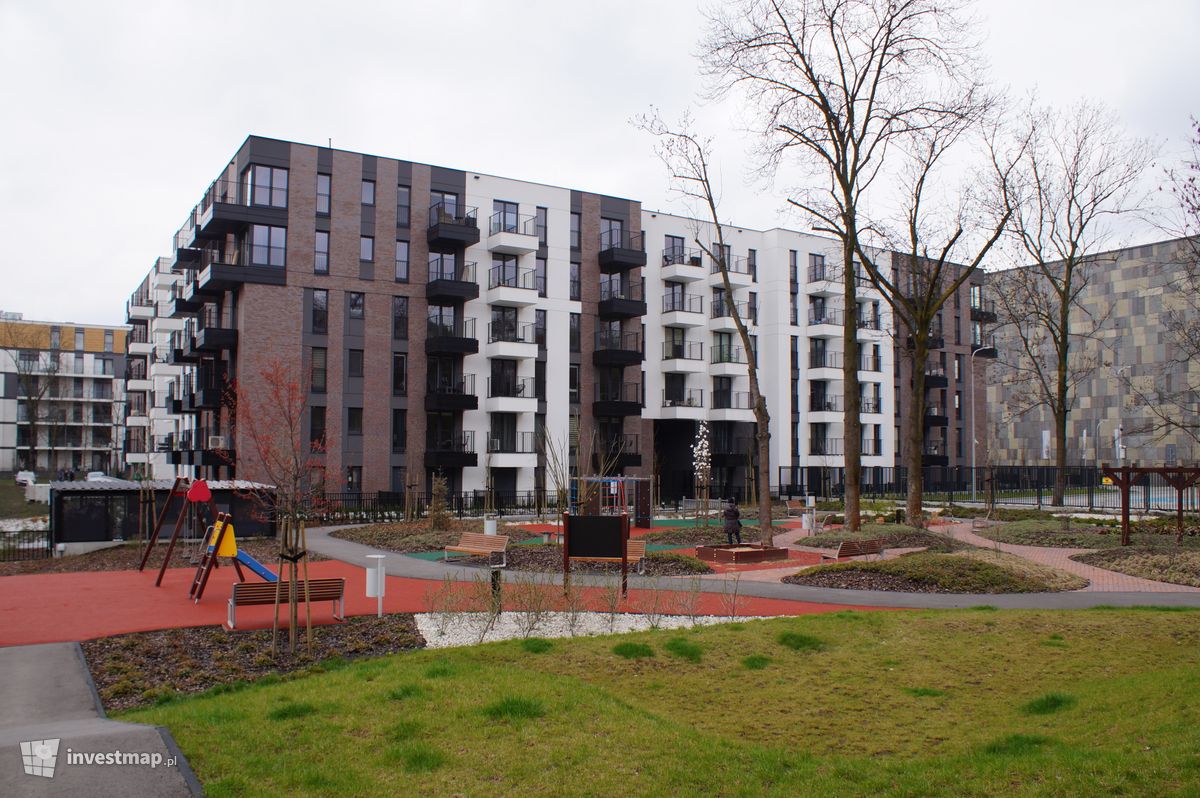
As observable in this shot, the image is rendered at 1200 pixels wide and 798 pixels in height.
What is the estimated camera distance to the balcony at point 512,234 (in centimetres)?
4691

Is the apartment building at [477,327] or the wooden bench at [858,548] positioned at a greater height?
the apartment building at [477,327]

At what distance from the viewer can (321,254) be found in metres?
43.3

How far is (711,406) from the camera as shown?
184ft

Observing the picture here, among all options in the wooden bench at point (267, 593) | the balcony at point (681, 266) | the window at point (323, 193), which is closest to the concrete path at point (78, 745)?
the wooden bench at point (267, 593)

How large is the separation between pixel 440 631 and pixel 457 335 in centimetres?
3592

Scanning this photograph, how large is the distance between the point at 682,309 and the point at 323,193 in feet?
74.2

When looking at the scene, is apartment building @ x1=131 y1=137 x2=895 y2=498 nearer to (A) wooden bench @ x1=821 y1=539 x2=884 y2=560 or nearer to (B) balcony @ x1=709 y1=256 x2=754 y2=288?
(B) balcony @ x1=709 y1=256 x2=754 y2=288

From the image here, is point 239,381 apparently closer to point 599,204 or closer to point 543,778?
point 599,204

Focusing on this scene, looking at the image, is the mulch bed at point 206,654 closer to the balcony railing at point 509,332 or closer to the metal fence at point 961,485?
the balcony railing at point 509,332

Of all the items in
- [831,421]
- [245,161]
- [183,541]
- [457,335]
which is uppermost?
[245,161]

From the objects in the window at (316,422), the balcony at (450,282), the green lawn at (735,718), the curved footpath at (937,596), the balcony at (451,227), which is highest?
the balcony at (451,227)

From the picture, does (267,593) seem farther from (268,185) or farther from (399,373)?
(268,185)

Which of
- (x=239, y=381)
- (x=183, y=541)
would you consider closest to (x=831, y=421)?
(x=239, y=381)

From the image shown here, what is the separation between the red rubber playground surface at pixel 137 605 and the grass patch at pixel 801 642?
3.18m
